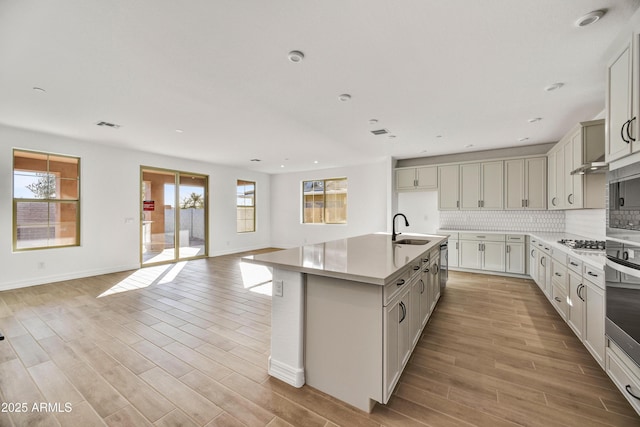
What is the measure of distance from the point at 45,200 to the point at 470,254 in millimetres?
8060

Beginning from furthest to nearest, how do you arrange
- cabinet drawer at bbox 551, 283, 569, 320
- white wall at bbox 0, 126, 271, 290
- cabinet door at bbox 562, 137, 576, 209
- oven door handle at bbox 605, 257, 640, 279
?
white wall at bbox 0, 126, 271, 290 → cabinet door at bbox 562, 137, 576, 209 → cabinet drawer at bbox 551, 283, 569, 320 → oven door handle at bbox 605, 257, 640, 279

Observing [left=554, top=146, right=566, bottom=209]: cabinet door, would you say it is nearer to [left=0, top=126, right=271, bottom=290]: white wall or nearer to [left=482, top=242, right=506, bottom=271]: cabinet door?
[left=482, top=242, right=506, bottom=271]: cabinet door

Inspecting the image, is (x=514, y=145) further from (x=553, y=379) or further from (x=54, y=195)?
(x=54, y=195)

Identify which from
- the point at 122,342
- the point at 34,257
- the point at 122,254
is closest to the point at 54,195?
the point at 34,257

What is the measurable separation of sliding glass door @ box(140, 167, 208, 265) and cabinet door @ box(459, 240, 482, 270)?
6.42 m

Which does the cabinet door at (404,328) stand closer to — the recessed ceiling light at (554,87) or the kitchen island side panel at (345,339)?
the kitchen island side panel at (345,339)

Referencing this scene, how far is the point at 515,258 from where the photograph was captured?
5.18 metres

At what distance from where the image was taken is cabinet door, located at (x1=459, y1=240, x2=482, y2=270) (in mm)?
5531

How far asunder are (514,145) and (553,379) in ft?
15.4

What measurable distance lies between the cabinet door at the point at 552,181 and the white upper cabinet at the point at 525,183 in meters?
Result: 0.14

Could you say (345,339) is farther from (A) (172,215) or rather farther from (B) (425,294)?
(A) (172,215)

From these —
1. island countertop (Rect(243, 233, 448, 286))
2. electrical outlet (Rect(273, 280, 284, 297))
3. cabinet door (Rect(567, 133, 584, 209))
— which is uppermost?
cabinet door (Rect(567, 133, 584, 209))

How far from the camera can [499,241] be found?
5.32 metres

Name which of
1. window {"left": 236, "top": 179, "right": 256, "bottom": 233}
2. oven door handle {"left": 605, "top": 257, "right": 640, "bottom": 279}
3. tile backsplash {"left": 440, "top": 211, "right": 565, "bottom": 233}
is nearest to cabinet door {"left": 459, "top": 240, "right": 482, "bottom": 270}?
tile backsplash {"left": 440, "top": 211, "right": 565, "bottom": 233}
